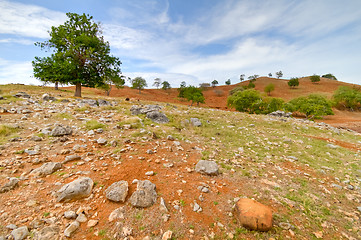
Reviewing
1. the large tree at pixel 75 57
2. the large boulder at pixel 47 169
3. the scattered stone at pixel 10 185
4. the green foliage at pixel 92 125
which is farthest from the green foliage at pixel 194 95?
the scattered stone at pixel 10 185

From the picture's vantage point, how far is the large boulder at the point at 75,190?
110 inches

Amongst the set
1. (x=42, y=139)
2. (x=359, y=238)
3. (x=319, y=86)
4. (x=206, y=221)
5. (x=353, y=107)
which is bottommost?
(x=359, y=238)

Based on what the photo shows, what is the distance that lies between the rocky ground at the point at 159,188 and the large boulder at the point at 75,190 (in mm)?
18

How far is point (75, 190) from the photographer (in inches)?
113

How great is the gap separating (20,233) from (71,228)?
2.05 ft

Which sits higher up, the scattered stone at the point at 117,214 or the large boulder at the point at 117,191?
the large boulder at the point at 117,191

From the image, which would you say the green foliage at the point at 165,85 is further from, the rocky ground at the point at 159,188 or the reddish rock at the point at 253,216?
the reddish rock at the point at 253,216

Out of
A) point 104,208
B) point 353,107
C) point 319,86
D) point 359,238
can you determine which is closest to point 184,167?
point 104,208

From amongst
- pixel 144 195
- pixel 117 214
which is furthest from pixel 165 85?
pixel 117 214

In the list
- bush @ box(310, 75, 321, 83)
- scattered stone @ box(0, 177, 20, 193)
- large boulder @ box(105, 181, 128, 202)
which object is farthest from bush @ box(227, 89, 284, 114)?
bush @ box(310, 75, 321, 83)

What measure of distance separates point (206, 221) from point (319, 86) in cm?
10578

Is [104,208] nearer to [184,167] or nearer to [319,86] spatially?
[184,167]

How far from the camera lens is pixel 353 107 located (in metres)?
44.7

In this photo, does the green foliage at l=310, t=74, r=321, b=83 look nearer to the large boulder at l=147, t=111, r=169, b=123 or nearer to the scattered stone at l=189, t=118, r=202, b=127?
the scattered stone at l=189, t=118, r=202, b=127
